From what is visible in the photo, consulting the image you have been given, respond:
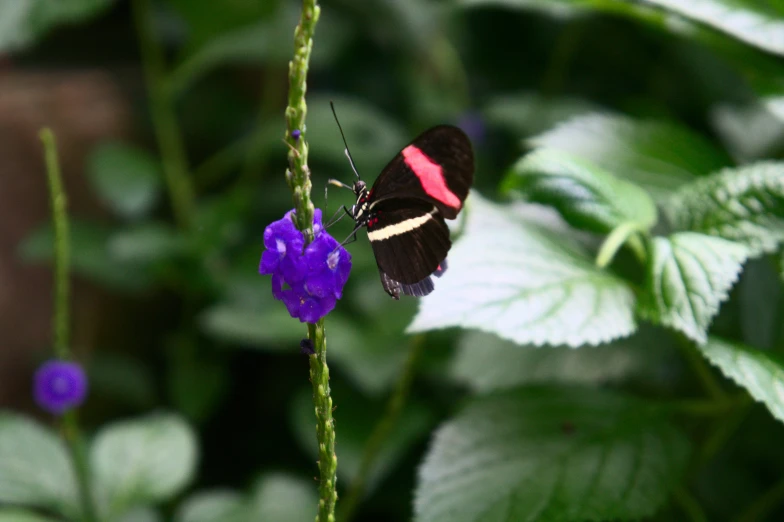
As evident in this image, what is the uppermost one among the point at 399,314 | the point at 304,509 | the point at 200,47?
the point at 200,47

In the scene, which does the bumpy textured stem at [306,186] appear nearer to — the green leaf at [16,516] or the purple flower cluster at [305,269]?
the purple flower cluster at [305,269]

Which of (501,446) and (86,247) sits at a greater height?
(86,247)

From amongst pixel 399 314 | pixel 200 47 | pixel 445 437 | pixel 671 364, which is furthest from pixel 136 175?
pixel 671 364

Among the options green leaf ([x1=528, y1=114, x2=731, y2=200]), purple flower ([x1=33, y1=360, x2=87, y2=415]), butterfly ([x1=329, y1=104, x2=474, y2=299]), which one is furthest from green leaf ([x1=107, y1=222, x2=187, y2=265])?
butterfly ([x1=329, y1=104, x2=474, y2=299])

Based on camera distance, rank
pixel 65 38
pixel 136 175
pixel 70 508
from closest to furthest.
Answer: pixel 70 508 → pixel 136 175 → pixel 65 38

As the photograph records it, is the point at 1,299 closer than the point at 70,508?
No

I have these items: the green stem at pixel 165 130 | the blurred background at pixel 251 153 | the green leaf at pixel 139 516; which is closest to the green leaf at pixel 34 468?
the green leaf at pixel 139 516

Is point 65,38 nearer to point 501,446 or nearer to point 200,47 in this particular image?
point 200,47
